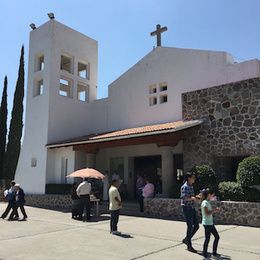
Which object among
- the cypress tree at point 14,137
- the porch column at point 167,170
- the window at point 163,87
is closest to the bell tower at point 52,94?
the cypress tree at point 14,137

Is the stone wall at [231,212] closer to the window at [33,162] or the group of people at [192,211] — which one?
the group of people at [192,211]

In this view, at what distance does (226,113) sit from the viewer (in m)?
14.9

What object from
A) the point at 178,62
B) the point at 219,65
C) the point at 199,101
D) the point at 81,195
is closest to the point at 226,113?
the point at 199,101

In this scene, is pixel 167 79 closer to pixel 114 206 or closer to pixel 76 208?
pixel 76 208

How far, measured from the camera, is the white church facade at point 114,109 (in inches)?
634

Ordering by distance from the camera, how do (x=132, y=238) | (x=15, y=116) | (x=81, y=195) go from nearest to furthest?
(x=132, y=238) → (x=81, y=195) → (x=15, y=116)

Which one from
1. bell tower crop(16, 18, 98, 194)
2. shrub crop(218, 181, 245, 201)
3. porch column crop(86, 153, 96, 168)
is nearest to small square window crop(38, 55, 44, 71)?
bell tower crop(16, 18, 98, 194)

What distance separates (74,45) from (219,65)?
399 inches

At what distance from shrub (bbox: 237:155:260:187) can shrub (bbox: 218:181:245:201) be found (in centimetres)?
21

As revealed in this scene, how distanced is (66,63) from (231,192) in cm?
1499

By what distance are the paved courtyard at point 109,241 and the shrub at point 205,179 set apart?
6.24 feet

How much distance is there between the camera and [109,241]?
30.6ft

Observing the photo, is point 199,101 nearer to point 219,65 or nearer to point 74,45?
point 219,65

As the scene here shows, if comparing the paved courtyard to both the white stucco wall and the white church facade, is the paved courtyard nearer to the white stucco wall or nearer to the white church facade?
the white church facade
